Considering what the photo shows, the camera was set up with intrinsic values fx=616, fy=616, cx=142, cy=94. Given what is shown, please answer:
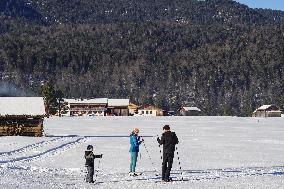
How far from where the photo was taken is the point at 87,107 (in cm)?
16362

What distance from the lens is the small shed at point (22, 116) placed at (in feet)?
146

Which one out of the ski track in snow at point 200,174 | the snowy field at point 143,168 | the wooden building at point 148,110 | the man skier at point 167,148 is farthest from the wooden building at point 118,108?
the man skier at point 167,148

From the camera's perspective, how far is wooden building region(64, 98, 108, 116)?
16119 cm

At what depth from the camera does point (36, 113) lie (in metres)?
44.4

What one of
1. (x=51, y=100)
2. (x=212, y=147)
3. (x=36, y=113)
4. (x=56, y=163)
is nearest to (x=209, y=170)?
(x=56, y=163)

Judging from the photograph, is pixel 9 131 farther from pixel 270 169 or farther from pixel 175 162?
pixel 270 169

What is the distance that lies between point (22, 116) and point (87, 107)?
391 feet

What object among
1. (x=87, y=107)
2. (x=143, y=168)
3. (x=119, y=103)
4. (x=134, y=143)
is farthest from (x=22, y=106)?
(x=87, y=107)

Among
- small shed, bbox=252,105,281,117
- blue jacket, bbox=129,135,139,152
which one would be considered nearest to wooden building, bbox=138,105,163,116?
small shed, bbox=252,105,281,117

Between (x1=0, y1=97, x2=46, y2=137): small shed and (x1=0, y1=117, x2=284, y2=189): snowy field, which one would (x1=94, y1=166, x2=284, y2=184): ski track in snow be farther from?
(x1=0, y1=97, x2=46, y2=137): small shed

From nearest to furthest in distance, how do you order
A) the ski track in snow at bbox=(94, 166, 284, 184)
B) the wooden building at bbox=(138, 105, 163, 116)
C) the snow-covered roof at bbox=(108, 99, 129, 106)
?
the ski track in snow at bbox=(94, 166, 284, 184) → the snow-covered roof at bbox=(108, 99, 129, 106) → the wooden building at bbox=(138, 105, 163, 116)

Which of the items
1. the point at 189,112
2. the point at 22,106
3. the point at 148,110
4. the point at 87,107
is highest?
the point at 22,106

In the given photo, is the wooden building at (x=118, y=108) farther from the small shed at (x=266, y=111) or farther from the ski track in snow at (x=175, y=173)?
the ski track in snow at (x=175, y=173)

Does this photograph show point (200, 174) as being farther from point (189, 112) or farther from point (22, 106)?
point (189, 112)
